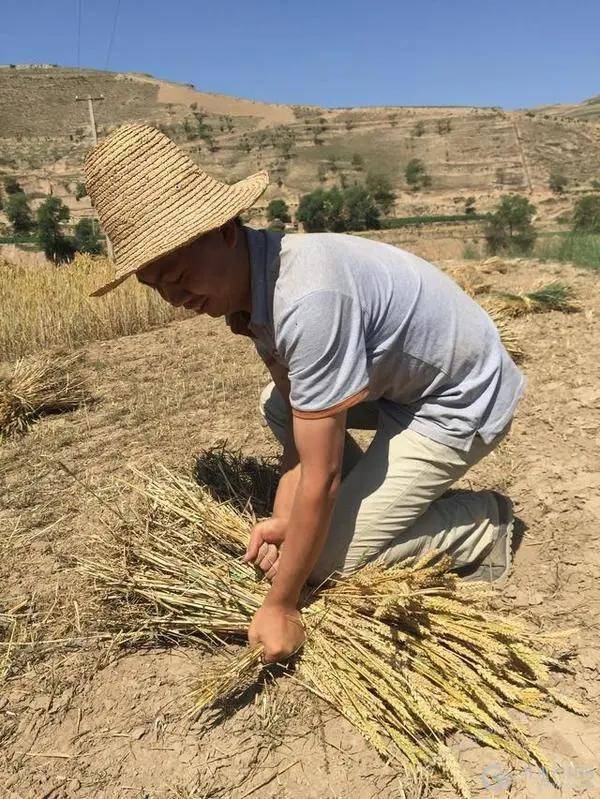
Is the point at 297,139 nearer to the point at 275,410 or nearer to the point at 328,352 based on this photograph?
the point at 275,410

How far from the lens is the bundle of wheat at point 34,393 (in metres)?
3.80

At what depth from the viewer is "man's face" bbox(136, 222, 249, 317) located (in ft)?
4.60

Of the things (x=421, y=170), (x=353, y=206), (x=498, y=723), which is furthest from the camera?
(x=421, y=170)

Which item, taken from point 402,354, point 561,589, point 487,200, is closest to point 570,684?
point 561,589

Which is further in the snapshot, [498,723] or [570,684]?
[570,684]

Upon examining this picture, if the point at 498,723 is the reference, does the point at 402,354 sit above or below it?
above

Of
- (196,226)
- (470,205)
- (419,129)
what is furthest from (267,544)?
(419,129)

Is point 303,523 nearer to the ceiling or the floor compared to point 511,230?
nearer to the ceiling

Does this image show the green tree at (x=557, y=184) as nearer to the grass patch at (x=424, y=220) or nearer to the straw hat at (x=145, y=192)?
the grass patch at (x=424, y=220)

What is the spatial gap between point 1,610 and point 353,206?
41000 millimetres

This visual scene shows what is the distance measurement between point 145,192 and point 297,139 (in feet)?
223

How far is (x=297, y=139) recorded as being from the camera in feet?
211

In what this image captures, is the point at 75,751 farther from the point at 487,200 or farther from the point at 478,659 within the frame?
the point at 487,200

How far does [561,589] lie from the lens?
2.03m
